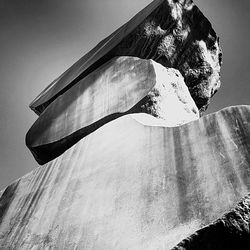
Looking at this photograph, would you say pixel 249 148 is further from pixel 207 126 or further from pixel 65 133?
pixel 65 133

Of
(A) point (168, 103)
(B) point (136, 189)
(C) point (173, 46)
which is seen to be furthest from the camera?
(C) point (173, 46)

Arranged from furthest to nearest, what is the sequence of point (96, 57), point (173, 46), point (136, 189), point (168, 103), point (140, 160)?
1. point (96, 57)
2. point (173, 46)
3. point (168, 103)
4. point (140, 160)
5. point (136, 189)

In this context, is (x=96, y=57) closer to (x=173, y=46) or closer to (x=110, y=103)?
(x=173, y=46)

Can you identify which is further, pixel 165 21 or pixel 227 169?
pixel 165 21

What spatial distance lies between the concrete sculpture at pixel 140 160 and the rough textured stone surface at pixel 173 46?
0.8 inches

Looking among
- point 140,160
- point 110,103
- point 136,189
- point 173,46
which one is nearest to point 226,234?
point 136,189

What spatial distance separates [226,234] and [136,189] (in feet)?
3.29

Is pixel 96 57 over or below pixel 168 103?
over

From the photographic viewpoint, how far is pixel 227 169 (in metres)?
2.70

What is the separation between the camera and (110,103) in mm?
4930

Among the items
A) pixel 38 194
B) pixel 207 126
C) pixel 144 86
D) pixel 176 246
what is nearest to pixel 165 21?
pixel 144 86

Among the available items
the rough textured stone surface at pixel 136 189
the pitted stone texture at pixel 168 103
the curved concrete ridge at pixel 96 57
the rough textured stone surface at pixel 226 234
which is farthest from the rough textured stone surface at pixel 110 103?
the rough textured stone surface at pixel 226 234

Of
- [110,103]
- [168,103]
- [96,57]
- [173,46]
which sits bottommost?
[168,103]

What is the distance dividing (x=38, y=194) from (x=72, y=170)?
47cm
